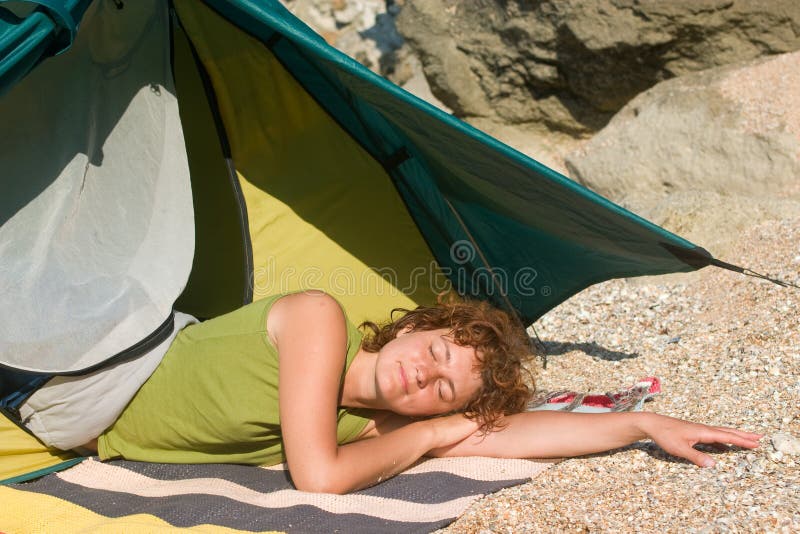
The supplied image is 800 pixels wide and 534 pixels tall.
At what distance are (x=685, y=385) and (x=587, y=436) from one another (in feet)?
2.14

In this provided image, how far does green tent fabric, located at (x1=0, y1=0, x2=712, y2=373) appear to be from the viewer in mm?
2527

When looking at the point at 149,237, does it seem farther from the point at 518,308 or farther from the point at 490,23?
the point at 490,23

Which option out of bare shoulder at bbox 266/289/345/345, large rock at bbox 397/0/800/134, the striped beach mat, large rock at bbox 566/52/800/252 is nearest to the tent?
the striped beach mat

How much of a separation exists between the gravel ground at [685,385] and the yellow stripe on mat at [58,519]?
0.73 m

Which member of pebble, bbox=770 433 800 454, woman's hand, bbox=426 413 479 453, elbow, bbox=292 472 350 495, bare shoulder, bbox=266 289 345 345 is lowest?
pebble, bbox=770 433 800 454

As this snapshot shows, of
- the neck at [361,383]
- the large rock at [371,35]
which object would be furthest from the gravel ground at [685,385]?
the large rock at [371,35]

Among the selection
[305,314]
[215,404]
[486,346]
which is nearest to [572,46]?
[486,346]

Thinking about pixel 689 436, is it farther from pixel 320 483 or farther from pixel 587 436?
pixel 320 483

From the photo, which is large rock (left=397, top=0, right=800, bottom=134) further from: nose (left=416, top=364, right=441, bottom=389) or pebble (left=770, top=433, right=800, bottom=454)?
nose (left=416, top=364, right=441, bottom=389)

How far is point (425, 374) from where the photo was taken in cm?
240

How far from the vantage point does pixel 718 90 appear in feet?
15.4

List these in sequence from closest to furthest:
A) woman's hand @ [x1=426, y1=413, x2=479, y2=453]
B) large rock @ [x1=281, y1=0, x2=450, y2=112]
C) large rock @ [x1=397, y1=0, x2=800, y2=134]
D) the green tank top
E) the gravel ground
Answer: the gravel ground < the green tank top < woman's hand @ [x1=426, y1=413, x2=479, y2=453] < large rock @ [x1=397, y1=0, x2=800, y2=134] < large rock @ [x1=281, y1=0, x2=450, y2=112]

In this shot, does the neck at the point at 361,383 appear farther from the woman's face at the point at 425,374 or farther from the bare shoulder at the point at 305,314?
the bare shoulder at the point at 305,314

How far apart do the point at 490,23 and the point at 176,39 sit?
2.78m
